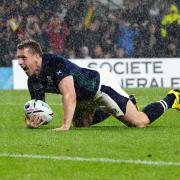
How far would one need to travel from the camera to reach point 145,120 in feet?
36.3

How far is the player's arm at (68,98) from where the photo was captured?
400 inches

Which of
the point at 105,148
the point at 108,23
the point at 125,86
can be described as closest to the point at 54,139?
the point at 105,148

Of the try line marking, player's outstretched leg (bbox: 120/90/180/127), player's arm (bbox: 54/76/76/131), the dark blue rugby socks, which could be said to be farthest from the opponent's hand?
the try line marking

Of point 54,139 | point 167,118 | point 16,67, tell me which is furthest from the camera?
point 16,67

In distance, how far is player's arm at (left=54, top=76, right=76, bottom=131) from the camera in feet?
33.4

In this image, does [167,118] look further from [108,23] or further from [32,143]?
[108,23]

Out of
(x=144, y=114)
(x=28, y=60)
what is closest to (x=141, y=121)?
(x=144, y=114)

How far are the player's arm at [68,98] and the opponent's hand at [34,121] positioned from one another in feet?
1.66

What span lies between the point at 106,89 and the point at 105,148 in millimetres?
2454

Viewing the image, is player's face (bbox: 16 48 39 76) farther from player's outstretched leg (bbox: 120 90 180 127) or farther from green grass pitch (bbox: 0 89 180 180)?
player's outstretched leg (bbox: 120 90 180 127)

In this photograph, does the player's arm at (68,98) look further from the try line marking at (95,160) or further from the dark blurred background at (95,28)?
the dark blurred background at (95,28)

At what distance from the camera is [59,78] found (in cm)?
1027

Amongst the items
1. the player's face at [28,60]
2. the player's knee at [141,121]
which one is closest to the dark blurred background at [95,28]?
the player's knee at [141,121]

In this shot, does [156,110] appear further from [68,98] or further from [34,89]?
[34,89]
